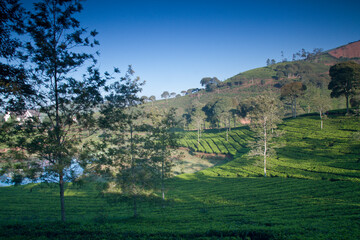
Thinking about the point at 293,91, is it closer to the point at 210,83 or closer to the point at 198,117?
the point at 198,117

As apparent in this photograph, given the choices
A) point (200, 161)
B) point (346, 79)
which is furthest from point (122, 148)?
point (346, 79)

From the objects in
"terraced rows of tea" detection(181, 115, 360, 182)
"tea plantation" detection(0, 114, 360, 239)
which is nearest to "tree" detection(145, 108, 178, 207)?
"tea plantation" detection(0, 114, 360, 239)

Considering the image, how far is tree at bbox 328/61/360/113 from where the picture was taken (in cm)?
4272

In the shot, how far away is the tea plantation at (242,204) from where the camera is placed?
9922 mm

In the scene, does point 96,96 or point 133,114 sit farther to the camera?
point 133,114

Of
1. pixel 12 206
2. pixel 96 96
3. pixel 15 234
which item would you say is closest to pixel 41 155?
pixel 15 234

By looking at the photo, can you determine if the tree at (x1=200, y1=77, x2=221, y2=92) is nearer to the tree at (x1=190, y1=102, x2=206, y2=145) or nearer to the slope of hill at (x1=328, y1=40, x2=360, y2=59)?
the tree at (x1=190, y1=102, x2=206, y2=145)

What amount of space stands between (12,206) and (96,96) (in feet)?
80.3

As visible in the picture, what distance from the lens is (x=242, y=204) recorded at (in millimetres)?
20094

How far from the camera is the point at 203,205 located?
21.1 m

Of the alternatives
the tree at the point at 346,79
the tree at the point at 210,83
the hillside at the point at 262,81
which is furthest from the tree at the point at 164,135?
the tree at the point at 210,83

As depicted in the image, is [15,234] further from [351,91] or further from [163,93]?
[163,93]

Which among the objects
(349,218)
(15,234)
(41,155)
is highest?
(41,155)

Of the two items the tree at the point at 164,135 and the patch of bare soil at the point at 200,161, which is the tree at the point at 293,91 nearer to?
the patch of bare soil at the point at 200,161
